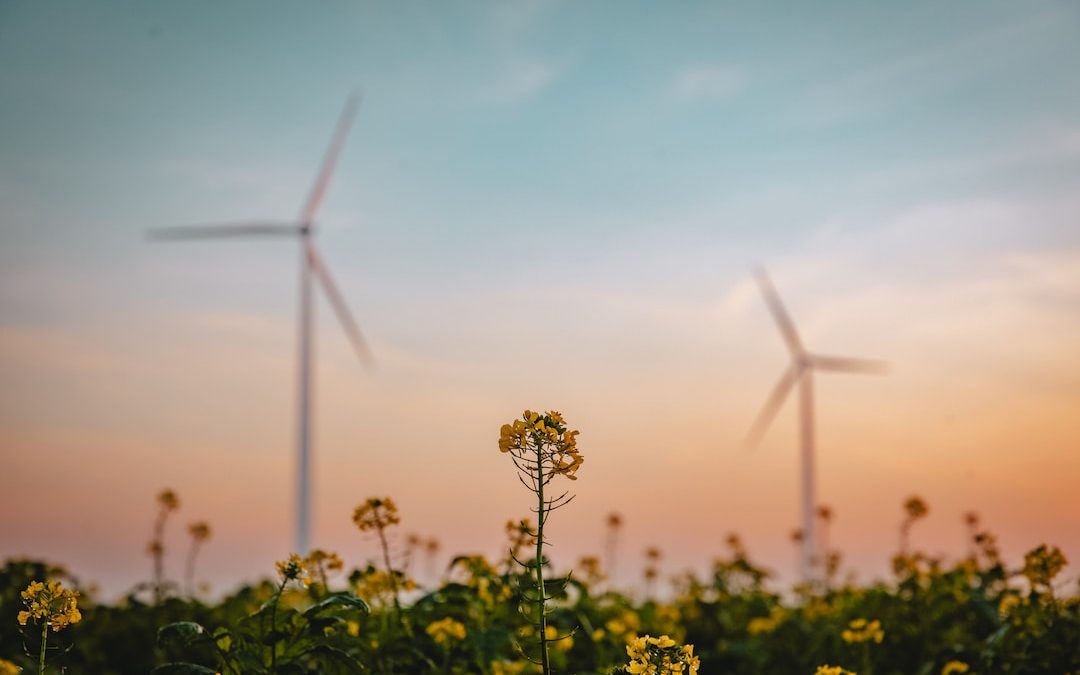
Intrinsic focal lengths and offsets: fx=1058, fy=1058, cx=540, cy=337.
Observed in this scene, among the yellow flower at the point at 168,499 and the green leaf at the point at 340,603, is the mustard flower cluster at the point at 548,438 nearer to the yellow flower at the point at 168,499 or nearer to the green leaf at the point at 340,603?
the green leaf at the point at 340,603

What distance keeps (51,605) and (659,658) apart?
7.94 ft

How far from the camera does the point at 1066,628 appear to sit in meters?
5.88

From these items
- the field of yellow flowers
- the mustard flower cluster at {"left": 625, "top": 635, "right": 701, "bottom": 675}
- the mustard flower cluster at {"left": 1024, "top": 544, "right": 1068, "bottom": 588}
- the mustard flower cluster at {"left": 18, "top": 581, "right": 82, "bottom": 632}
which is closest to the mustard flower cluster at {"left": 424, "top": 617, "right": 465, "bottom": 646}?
the field of yellow flowers

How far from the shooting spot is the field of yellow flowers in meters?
4.28

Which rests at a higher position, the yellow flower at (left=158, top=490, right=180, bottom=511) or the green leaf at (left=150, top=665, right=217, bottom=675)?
the yellow flower at (left=158, top=490, right=180, bottom=511)

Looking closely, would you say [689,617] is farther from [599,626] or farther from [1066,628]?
[1066,628]

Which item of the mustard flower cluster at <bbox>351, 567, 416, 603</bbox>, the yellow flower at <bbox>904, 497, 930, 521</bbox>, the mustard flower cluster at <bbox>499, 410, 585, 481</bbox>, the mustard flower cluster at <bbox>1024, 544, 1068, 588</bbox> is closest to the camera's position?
the mustard flower cluster at <bbox>499, 410, 585, 481</bbox>

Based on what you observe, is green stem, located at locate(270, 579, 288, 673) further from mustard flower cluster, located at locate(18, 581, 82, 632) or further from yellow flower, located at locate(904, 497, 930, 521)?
yellow flower, located at locate(904, 497, 930, 521)

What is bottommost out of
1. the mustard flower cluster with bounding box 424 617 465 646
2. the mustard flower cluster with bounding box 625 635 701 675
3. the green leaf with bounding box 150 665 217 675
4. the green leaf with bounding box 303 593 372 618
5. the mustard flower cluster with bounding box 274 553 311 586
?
the mustard flower cluster with bounding box 625 635 701 675

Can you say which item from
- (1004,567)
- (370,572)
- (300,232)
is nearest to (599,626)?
(370,572)

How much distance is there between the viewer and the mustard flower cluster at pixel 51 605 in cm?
420

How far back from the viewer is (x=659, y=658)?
12.9 ft

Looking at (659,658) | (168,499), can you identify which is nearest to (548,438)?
(659,658)

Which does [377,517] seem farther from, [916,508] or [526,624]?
[916,508]
